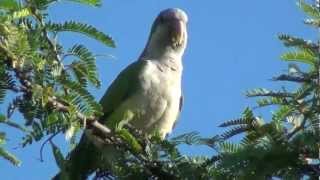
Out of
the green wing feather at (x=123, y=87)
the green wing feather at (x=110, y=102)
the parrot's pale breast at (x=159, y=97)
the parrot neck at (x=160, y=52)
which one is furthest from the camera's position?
the parrot neck at (x=160, y=52)

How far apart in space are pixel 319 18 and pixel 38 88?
1.50m

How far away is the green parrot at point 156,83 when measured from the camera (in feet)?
21.6

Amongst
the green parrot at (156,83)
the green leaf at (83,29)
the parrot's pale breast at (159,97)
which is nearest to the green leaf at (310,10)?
the green leaf at (83,29)

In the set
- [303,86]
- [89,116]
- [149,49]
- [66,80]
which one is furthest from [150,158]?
[149,49]

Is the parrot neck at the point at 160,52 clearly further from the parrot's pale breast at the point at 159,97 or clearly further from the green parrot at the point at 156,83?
the parrot's pale breast at the point at 159,97

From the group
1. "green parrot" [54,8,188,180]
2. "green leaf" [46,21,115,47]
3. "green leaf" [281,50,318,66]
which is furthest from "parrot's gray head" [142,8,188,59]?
"green leaf" [281,50,318,66]

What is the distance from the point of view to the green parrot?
6590mm

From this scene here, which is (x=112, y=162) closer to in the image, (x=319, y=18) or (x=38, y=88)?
(x=38, y=88)

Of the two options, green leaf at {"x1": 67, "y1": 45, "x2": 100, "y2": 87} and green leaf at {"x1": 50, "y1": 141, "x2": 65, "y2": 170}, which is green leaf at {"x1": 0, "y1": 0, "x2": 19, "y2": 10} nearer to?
green leaf at {"x1": 67, "y1": 45, "x2": 100, "y2": 87}

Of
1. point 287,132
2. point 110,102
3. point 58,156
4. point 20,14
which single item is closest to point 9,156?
point 58,156

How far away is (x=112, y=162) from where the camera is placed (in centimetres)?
394

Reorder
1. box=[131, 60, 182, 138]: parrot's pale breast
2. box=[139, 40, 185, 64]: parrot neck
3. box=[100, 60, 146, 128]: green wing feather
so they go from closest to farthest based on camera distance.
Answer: box=[100, 60, 146, 128]: green wing feather < box=[131, 60, 182, 138]: parrot's pale breast < box=[139, 40, 185, 64]: parrot neck

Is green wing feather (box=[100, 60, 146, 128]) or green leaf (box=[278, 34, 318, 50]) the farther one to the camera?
green wing feather (box=[100, 60, 146, 128])

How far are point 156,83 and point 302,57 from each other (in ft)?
11.6
